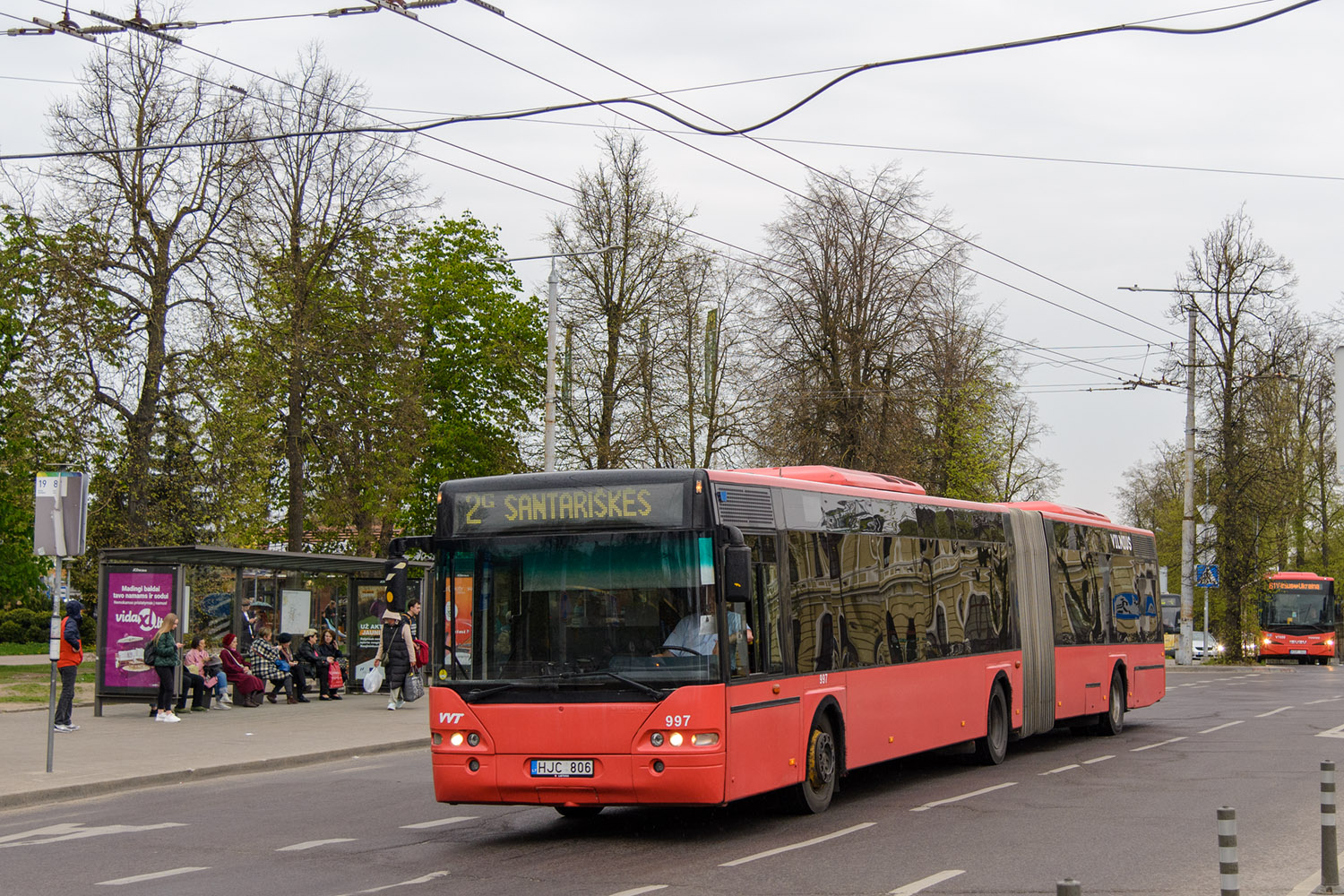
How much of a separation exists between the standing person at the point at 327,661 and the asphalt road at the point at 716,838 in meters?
9.32

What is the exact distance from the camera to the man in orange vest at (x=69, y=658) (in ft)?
64.5

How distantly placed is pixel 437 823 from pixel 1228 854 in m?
7.37

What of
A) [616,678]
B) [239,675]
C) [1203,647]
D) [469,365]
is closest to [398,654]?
Result: [239,675]

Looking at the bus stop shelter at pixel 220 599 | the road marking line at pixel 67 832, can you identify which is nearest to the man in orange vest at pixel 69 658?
the bus stop shelter at pixel 220 599

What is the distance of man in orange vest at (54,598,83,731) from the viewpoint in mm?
19672

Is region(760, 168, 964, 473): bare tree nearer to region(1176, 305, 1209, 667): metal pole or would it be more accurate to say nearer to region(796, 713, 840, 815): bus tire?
region(1176, 305, 1209, 667): metal pole

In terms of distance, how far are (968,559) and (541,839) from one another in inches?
277

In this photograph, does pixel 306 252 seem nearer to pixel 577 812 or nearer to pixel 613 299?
pixel 613 299

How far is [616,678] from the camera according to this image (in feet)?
35.7

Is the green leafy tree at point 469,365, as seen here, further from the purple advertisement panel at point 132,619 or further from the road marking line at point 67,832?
the road marking line at point 67,832

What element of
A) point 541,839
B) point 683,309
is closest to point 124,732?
point 541,839

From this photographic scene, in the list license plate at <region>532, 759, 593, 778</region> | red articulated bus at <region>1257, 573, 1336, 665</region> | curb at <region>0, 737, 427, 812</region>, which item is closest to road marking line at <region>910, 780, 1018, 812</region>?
license plate at <region>532, 759, 593, 778</region>

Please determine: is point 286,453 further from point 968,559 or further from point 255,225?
point 968,559

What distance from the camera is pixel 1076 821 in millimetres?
11977
